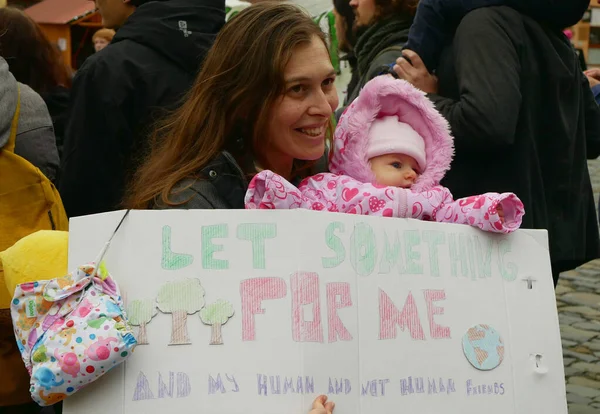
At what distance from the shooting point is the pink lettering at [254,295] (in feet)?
6.68

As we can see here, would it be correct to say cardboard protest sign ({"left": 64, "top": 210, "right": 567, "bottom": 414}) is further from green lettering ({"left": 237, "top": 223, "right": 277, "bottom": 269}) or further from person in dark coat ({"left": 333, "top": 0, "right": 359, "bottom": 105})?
person in dark coat ({"left": 333, "top": 0, "right": 359, "bottom": 105})

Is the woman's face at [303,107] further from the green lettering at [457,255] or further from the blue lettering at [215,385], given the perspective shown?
the blue lettering at [215,385]

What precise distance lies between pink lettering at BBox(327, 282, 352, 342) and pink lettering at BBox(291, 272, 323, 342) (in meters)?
0.03

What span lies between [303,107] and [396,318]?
1.96 ft

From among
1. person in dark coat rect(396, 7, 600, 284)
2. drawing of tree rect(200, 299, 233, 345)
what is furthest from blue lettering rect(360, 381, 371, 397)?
person in dark coat rect(396, 7, 600, 284)

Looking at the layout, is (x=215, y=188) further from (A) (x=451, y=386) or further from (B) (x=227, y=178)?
(A) (x=451, y=386)

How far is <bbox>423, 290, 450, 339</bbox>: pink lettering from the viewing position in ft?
7.24

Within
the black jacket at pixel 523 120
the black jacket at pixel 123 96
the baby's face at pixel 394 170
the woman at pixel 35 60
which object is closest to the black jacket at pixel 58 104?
the woman at pixel 35 60

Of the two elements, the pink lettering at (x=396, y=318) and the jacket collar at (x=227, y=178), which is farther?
the jacket collar at (x=227, y=178)

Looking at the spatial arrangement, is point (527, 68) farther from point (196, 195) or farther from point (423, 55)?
point (196, 195)

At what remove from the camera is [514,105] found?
317 centimetres

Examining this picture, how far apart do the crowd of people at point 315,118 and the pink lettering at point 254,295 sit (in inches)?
7.5

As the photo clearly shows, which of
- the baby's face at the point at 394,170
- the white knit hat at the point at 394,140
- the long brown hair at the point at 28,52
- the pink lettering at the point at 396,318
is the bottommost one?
the pink lettering at the point at 396,318

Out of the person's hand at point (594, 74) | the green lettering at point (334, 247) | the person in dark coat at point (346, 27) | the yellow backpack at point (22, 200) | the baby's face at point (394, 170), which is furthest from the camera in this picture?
the person in dark coat at point (346, 27)
